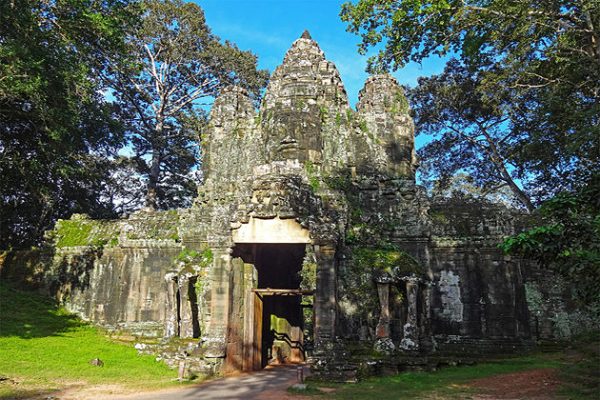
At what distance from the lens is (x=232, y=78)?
30891 mm

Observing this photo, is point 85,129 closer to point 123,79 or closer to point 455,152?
point 123,79

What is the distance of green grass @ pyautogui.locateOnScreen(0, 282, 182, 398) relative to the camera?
1088cm

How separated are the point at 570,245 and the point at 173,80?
28748mm

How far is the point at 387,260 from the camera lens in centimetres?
1255

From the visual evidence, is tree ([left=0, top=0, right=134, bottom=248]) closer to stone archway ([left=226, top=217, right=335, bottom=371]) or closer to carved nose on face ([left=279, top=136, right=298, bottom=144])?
carved nose on face ([left=279, top=136, right=298, bottom=144])

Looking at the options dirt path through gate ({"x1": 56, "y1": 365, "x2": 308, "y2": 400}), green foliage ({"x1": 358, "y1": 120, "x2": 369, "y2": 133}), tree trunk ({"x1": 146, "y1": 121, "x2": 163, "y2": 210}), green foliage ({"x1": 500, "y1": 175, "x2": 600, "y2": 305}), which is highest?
tree trunk ({"x1": 146, "y1": 121, "x2": 163, "y2": 210})

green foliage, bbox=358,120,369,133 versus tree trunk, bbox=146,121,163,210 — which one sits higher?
tree trunk, bbox=146,121,163,210

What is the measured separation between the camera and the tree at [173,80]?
28750mm

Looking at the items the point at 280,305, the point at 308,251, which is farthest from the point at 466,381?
the point at 280,305

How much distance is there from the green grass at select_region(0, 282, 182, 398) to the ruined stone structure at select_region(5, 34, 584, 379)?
839mm

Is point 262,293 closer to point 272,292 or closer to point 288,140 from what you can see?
point 272,292

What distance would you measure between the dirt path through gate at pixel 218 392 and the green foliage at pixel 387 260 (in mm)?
3403

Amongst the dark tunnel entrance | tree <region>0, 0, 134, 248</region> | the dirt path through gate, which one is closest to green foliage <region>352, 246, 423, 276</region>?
the dark tunnel entrance

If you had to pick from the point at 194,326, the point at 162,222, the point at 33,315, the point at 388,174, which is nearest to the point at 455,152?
the point at 388,174
